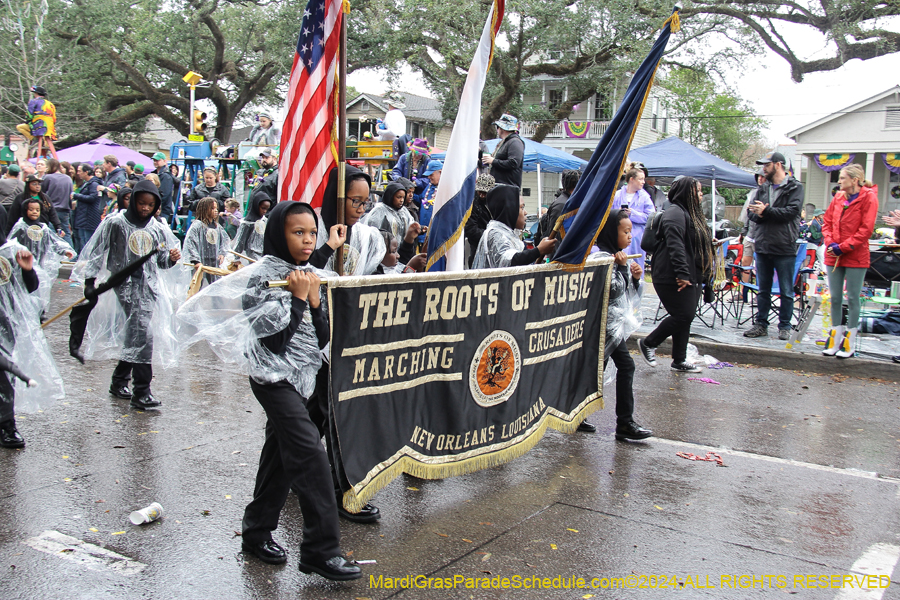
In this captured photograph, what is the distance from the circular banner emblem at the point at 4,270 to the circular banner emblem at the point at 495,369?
3.34 metres

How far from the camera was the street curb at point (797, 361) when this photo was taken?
8.27 m

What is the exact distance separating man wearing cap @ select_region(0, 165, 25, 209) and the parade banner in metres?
10.9

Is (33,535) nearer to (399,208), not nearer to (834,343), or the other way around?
(399,208)

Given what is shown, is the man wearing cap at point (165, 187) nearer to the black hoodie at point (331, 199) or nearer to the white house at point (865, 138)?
the black hoodie at point (331, 199)

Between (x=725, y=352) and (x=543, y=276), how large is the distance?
5.08 metres

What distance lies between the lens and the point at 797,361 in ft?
28.5

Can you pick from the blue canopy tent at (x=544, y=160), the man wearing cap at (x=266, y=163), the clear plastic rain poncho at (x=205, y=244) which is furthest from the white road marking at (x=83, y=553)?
the blue canopy tent at (x=544, y=160)

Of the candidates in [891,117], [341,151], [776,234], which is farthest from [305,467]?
[891,117]

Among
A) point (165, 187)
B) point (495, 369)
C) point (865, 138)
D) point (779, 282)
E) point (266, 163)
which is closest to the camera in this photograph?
point (495, 369)

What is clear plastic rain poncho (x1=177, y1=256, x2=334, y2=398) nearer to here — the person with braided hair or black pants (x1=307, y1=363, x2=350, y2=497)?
black pants (x1=307, y1=363, x2=350, y2=497)

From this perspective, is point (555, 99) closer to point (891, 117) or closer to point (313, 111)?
point (891, 117)

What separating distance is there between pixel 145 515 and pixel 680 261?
5.36m

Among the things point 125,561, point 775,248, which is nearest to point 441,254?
point 125,561

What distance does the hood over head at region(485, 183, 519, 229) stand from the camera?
5340mm
